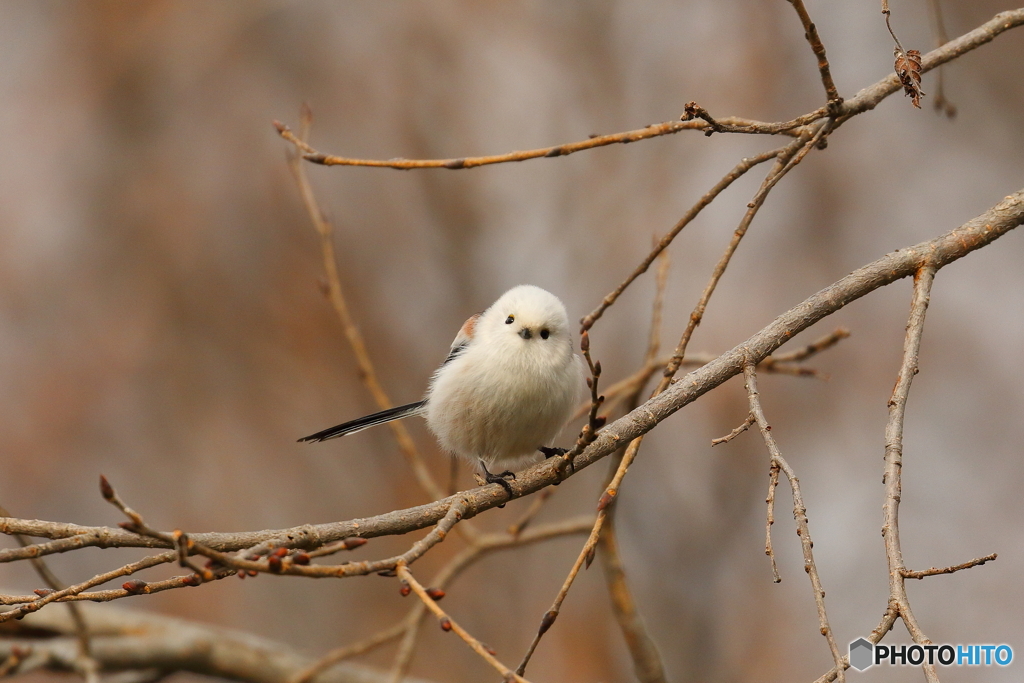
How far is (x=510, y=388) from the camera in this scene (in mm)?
2820

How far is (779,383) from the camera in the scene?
19.1 feet

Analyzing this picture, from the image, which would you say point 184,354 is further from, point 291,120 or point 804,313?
point 804,313

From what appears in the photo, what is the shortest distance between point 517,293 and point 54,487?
184 inches

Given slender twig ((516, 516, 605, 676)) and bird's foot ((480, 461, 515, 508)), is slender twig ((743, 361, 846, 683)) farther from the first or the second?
bird's foot ((480, 461, 515, 508))

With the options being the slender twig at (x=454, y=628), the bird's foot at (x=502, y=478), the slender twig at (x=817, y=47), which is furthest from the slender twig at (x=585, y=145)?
the slender twig at (x=454, y=628)

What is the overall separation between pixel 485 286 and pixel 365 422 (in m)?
3.18

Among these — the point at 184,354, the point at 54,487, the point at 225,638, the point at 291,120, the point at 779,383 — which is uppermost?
the point at 291,120

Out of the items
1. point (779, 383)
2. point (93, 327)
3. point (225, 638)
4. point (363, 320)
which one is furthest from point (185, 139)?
point (779, 383)

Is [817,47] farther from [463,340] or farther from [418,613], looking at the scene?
[418,613]

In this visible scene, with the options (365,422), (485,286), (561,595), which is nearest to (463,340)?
(365,422)

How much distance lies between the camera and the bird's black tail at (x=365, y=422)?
2852mm

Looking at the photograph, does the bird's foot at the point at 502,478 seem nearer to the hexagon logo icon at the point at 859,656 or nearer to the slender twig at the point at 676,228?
the slender twig at the point at 676,228

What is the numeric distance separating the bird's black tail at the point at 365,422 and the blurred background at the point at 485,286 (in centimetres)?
254

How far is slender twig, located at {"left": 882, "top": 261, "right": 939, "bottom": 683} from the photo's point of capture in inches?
60.2
